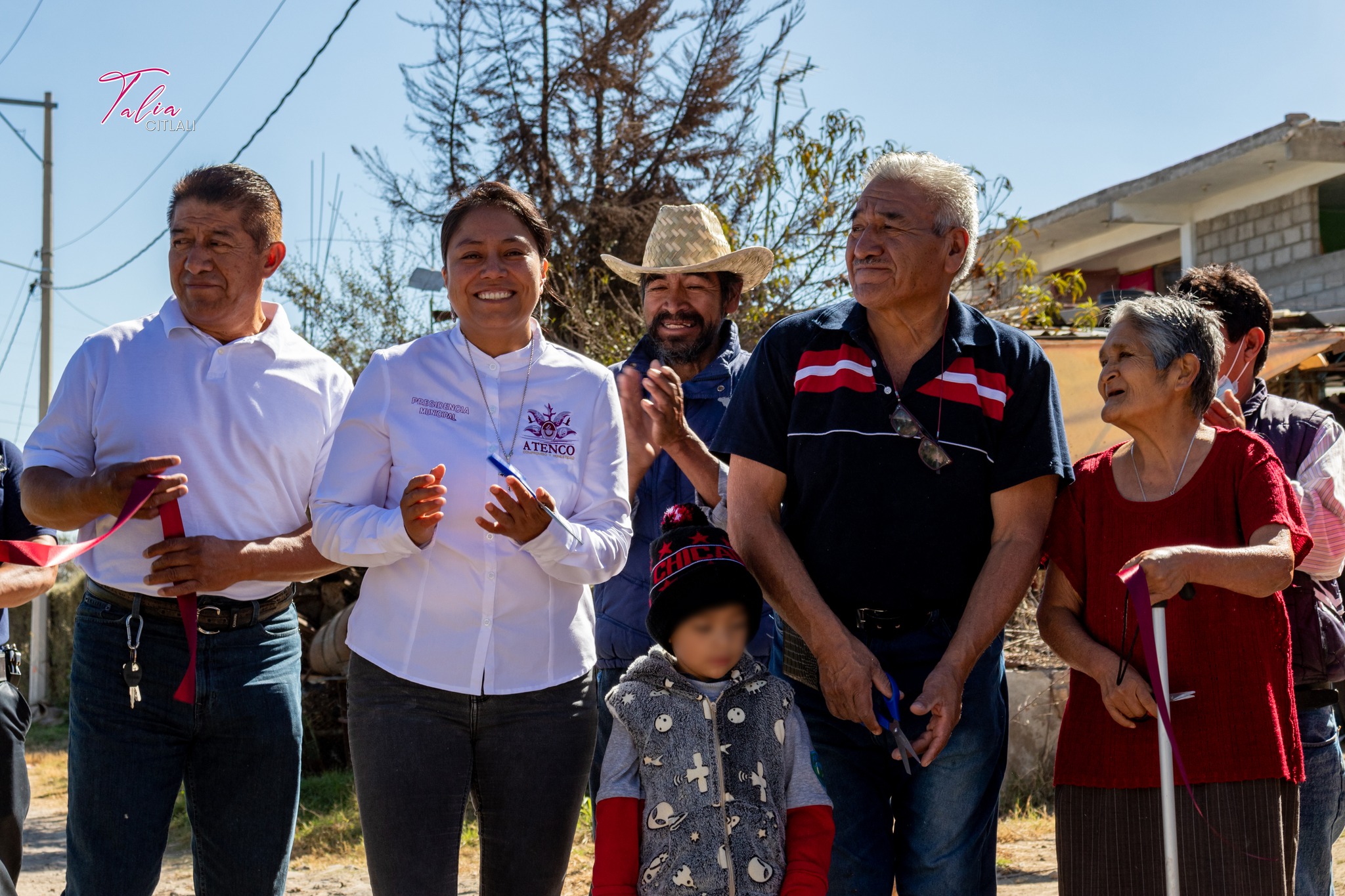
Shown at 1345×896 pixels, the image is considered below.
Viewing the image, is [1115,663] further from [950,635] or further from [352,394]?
[352,394]

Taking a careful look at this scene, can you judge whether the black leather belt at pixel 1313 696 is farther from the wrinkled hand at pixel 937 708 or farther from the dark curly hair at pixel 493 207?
the dark curly hair at pixel 493 207

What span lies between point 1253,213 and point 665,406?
15020mm

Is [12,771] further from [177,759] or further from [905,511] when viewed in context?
[905,511]

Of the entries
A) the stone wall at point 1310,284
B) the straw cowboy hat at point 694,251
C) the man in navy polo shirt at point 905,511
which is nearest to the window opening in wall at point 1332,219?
the stone wall at point 1310,284

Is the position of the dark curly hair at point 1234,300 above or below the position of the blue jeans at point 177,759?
above

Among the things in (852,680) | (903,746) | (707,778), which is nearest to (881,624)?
(852,680)

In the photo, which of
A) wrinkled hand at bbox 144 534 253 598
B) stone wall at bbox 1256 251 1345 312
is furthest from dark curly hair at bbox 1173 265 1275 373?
stone wall at bbox 1256 251 1345 312

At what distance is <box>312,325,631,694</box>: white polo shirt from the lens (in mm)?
2824

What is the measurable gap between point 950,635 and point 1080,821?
0.60m

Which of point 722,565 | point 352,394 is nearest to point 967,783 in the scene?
point 722,565

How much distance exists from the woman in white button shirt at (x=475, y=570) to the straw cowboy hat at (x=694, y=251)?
1.18m

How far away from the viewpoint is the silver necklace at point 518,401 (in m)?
2.98

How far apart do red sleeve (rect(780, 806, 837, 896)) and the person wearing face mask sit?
1440 millimetres

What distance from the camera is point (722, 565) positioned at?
2.93m
